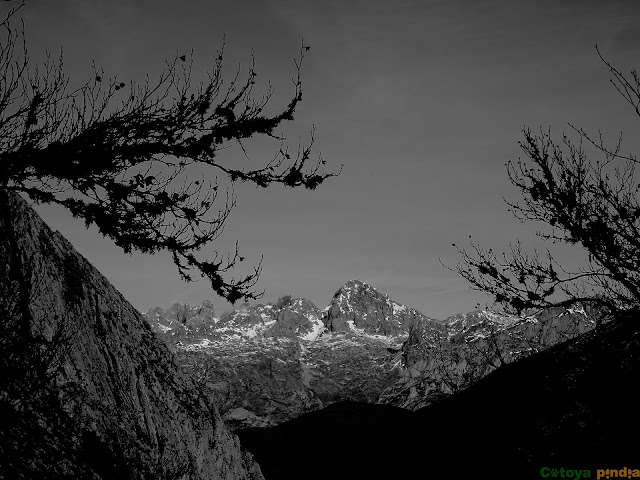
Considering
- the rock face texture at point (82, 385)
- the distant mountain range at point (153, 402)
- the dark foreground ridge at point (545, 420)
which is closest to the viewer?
the rock face texture at point (82, 385)

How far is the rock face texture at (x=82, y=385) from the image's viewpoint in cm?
852

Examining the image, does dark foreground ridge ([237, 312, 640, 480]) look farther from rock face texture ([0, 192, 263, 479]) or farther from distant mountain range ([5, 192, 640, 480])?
rock face texture ([0, 192, 263, 479])

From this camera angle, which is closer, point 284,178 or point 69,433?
point 284,178

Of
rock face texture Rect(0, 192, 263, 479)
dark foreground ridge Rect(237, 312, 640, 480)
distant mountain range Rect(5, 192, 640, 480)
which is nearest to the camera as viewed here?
rock face texture Rect(0, 192, 263, 479)

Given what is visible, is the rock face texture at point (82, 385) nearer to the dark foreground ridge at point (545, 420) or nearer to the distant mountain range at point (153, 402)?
the distant mountain range at point (153, 402)

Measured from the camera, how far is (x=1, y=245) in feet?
35.1

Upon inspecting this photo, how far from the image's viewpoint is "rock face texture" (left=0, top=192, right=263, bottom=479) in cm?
852

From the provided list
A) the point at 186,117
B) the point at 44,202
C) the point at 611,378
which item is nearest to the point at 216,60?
the point at 186,117

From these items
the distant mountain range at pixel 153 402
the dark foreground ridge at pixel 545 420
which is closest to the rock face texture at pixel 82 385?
the distant mountain range at pixel 153 402

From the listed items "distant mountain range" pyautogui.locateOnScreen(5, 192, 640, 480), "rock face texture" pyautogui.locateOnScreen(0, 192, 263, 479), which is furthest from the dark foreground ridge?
"rock face texture" pyautogui.locateOnScreen(0, 192, 263, 479)

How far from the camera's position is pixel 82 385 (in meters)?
11.4

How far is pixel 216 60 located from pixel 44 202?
395cm

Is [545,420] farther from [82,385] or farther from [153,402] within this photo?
[82,385]

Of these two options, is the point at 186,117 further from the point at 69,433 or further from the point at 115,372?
the point at 115,372
